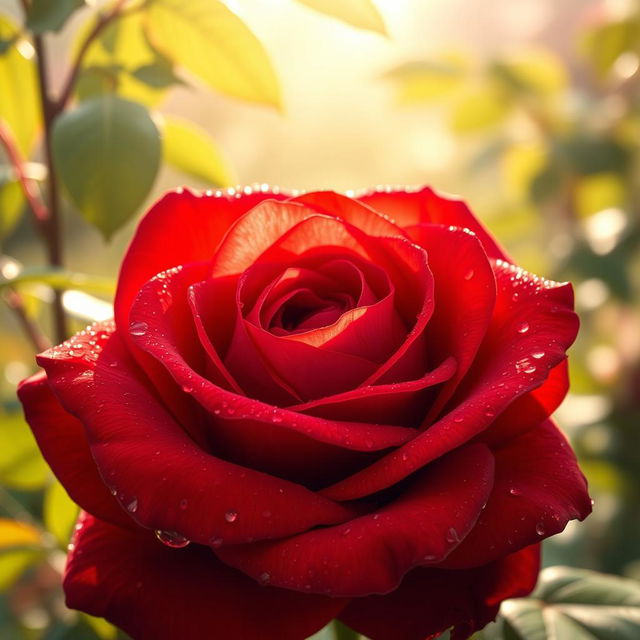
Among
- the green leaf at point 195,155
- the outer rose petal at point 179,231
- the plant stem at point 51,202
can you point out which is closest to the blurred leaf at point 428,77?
the green leaf at point 195,155

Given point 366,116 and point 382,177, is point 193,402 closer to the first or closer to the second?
point 382,177

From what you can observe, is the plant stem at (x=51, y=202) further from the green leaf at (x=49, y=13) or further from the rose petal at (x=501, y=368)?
the rose petal at (x=501, y=368)

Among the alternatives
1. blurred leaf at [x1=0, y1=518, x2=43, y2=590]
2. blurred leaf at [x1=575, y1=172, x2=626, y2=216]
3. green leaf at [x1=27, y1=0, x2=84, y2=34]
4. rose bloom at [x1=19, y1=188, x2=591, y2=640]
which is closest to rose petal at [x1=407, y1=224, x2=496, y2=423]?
rose bloom at [x1=19, y1=188, x2=591, y2=640]

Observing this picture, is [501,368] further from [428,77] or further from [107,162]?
[428,77]

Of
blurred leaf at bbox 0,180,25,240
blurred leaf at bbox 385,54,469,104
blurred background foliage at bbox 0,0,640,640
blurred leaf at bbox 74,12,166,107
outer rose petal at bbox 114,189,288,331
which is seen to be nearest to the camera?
outer rose petal at bbox 114,189,288,331

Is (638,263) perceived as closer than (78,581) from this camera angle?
No

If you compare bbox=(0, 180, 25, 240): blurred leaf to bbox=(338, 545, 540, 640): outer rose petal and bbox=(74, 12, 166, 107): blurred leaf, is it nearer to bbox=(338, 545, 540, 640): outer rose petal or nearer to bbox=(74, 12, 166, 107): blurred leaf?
bbox=(74, 12, 166, 107): blurred leaf

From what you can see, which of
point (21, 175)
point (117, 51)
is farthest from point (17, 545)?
point (117, 51)

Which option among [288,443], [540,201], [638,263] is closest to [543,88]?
[540,201]
